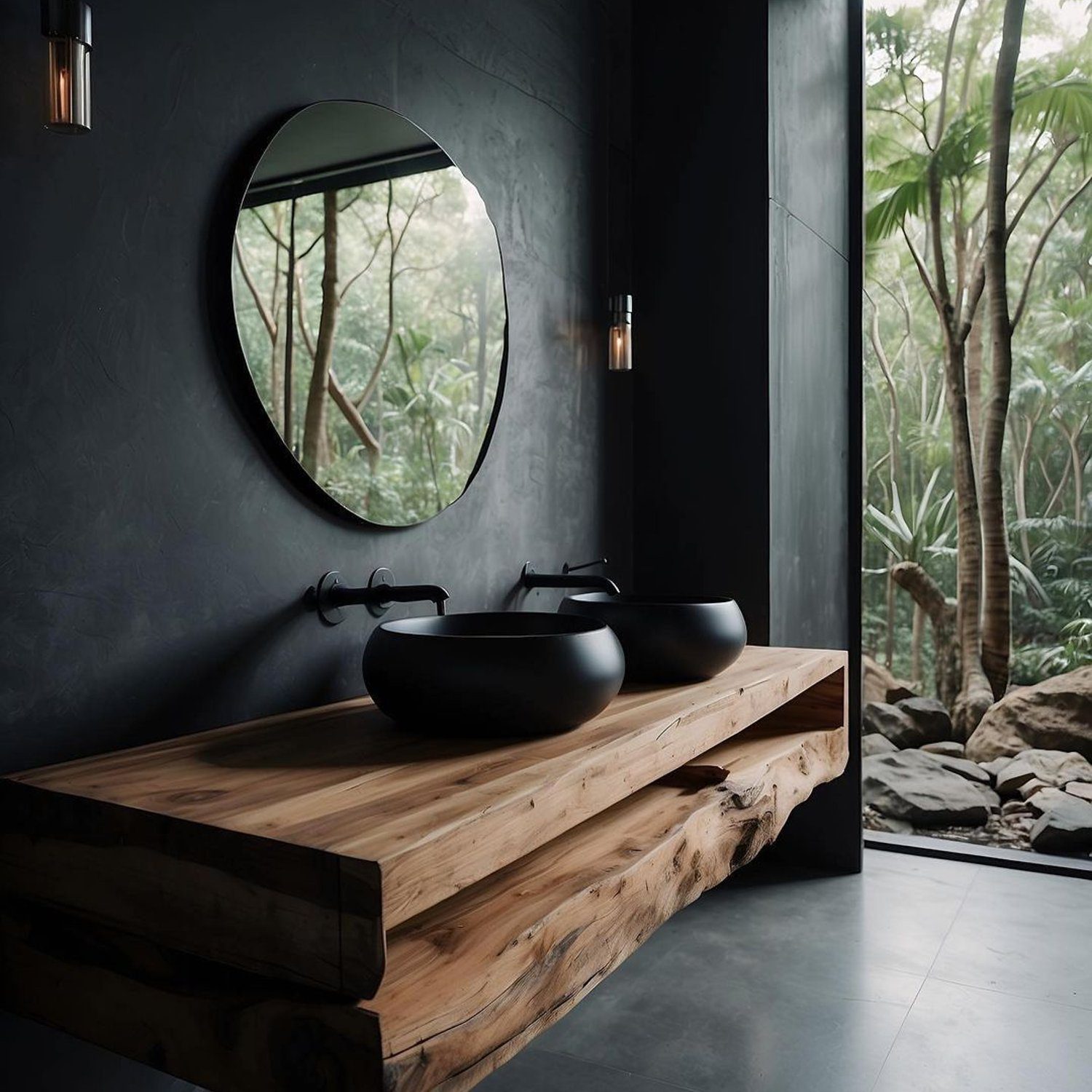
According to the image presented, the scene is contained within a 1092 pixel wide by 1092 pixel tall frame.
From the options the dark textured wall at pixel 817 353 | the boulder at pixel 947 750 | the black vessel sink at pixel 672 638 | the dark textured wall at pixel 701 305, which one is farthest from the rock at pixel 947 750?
A: the black vessel sink at pixel 672 638

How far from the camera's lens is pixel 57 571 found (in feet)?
Result: 4.35

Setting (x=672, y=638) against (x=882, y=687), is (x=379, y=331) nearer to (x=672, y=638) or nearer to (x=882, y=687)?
(x=672, y=638)

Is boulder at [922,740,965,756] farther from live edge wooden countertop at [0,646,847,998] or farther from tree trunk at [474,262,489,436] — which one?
live edge wooden countertop at [0,646,847,998]

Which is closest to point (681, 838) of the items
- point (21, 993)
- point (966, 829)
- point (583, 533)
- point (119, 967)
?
point (119, 967)

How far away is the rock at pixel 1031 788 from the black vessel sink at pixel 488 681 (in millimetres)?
2935

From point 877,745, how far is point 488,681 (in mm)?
3263

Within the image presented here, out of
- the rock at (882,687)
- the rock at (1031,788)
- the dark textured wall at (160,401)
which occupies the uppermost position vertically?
the dark textured wall at (160,401)

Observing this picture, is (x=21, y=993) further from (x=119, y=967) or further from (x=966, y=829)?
(x=966, y=829)

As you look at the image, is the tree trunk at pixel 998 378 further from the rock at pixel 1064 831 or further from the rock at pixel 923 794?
the rock at pixel 1064 831

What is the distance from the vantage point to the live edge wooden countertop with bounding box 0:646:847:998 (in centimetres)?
97

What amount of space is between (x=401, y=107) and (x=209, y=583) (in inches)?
40.3

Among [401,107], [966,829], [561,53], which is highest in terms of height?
[561,53]

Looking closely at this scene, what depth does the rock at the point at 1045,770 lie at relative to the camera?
3828 millimetres

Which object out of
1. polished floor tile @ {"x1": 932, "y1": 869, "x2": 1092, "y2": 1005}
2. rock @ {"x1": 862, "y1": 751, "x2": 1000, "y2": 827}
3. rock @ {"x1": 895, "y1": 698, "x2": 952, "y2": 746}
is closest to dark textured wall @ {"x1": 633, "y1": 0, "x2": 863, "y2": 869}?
polished floor tile @ {"x1": 932, "y1": 869, "x2": 1092, "y2": 1005}
